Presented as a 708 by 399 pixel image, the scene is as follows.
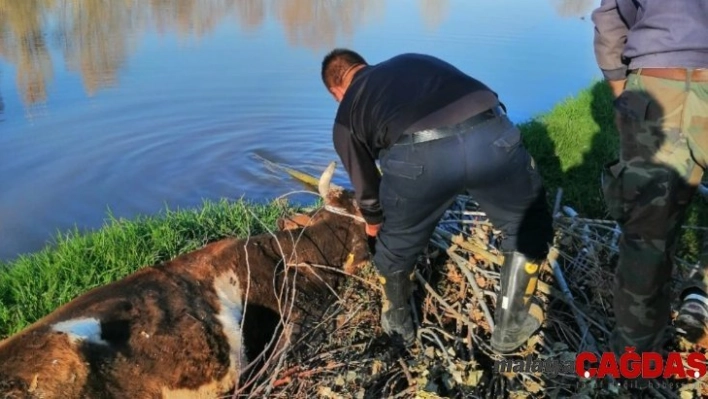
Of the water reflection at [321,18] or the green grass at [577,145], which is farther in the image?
the water reflection at [321,18]

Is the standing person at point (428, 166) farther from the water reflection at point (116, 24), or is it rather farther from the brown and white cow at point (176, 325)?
the water reflection at point (116, 24)

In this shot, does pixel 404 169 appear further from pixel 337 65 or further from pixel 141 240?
pixel 141 240

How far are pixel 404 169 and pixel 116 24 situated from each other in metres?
12.8

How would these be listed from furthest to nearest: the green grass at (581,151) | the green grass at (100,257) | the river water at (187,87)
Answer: the river water at (187,87), the green grass at (581,151), the green grass at (100,257)

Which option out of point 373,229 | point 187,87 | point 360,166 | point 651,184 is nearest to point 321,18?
point 187,87

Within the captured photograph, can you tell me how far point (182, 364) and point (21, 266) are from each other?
197 cm

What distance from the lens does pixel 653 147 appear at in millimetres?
2809

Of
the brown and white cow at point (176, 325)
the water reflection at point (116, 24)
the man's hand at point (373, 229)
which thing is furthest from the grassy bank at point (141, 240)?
the water reflection at point (116, 24)

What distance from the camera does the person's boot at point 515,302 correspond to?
3.25 m

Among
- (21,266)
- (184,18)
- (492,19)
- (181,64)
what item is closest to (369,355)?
(21,266)

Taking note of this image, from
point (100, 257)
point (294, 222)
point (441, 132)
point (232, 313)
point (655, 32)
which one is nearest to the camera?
point (655, 32)

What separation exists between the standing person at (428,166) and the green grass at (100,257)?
3.87 ft

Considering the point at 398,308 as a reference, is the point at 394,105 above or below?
above

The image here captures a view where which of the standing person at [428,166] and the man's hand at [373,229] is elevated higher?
the standing person at [428,166]
